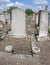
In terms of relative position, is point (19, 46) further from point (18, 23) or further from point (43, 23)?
point (43, 23)

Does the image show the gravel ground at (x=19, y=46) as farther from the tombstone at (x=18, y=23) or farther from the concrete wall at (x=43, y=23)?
the concrete wall at (x=43, y=23)

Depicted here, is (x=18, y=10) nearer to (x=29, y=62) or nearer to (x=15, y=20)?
(x=15, y=20)

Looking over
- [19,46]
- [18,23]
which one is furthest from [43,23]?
[19,46]

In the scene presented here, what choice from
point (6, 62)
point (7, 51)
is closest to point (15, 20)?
point (7, 51)

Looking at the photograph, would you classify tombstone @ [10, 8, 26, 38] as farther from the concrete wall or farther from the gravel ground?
the concrete wall

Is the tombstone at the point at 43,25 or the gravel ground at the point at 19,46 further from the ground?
the tombstone at the point at 43,25

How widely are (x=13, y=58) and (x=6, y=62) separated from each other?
331 mm

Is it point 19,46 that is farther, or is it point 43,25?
point 43,25

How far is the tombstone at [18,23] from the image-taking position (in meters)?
9.93

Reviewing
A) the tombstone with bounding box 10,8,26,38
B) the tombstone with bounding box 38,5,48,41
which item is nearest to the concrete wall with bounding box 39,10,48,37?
the tombstone with bounding box 38,5,48,41

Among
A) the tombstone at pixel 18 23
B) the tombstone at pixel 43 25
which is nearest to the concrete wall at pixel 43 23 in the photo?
the tombstone at pixel 43 25

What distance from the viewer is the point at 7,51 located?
6.00 metres

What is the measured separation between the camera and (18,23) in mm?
10031

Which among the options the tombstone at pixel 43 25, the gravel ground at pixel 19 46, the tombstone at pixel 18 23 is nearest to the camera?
the gravel ground at pixel 19 46
